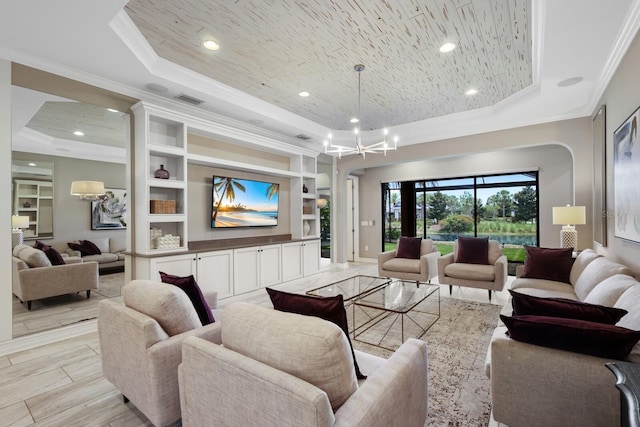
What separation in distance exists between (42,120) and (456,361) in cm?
635

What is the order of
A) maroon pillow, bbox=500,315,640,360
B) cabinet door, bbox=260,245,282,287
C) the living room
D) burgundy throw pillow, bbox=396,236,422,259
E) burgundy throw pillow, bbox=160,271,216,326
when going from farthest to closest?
1. burgundy throw pillow, bbox=396,236,422,259
2. cabinet door, bbox=260,245,282,287
3. the living room
4. burgundy throw pillow, bbox=160,271,216,326
5. maroon pillow, bbox=500,315,640,360

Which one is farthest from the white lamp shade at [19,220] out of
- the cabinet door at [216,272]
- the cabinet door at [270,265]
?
the cabinet door at [270,265]

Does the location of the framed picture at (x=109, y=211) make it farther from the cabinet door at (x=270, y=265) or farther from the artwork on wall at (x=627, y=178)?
the artwork on wall at (x=627, y=178)

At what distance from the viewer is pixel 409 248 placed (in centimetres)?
531

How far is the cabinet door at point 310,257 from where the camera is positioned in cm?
594

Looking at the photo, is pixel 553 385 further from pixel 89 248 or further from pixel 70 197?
pixel 70 197

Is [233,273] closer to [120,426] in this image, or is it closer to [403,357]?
[120,426]

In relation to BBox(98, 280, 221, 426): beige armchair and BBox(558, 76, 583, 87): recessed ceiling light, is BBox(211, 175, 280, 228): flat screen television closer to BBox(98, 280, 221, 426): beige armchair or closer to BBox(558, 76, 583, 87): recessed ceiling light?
Result: BBox(98, 280, 221, 426): beige armchair

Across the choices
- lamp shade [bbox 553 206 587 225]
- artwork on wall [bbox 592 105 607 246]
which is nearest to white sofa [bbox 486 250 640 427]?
artwork on wall [bbox 592 105 607 246]

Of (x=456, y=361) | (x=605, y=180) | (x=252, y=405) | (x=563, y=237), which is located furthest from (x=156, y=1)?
(x=563, y=237)

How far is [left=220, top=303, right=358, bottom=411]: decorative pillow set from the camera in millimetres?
1084

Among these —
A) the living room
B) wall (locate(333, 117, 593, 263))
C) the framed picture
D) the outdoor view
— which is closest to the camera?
the living room

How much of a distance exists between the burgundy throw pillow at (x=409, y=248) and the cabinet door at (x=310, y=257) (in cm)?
167

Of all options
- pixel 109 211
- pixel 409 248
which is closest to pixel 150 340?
pixel 409 248
